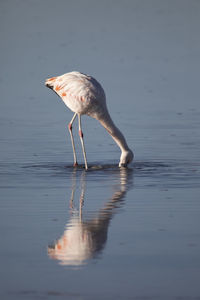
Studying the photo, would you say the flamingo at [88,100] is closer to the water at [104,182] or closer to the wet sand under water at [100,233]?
the water at [104,182]

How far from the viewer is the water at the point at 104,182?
7723mm

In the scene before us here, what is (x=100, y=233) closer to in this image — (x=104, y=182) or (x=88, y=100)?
(x=104, y=182)

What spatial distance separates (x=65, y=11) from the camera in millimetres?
42062

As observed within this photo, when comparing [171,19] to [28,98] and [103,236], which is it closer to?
[28,98]

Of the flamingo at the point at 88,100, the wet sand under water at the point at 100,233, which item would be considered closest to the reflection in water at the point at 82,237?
the wet sand under water at the point at 100,233

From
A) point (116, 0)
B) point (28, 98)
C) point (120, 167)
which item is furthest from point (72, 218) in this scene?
point (116, 0)

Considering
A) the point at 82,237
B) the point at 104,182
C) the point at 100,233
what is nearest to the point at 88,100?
the point at 104,182

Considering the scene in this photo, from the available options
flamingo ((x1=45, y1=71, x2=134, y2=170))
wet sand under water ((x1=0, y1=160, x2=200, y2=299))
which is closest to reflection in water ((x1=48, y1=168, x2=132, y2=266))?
wet sand under water ((x1=0, y1=160, x2=200, y2=299))

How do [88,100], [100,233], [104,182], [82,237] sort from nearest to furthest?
1. [82,237]
2. [100,233]
3. [104,182]
4. [88,100]

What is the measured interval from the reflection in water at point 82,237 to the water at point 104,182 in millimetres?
12

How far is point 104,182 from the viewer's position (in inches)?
489

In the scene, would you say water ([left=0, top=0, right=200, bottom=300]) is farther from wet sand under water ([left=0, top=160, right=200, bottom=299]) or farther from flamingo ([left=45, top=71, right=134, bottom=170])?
flamingo ([left=45, top=71, right=134, bottom=170])

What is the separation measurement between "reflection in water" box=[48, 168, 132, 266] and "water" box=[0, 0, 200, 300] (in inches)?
0.5

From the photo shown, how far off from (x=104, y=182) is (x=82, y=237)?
3.60 m
